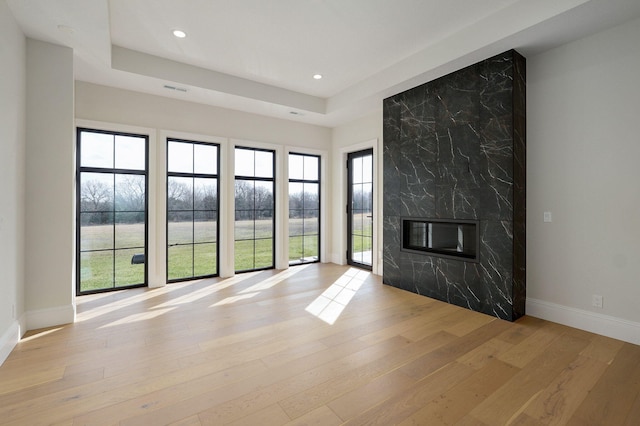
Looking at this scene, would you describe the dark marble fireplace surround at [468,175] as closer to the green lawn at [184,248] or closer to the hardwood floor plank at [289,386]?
the hardwood floor plank at [289,386]

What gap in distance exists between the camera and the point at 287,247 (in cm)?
606

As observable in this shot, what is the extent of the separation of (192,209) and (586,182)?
206 inches

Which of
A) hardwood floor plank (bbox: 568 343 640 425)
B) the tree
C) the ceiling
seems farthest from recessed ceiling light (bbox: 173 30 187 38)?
hardwood floor plank (bbox: 568 343 640 425)

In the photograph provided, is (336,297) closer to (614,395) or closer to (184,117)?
(614,395)

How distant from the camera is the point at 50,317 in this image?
10.6 ft

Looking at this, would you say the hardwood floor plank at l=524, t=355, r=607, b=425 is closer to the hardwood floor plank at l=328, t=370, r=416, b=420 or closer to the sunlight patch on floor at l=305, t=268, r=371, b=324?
the hardwood floor plank at l=328, t=370, r=416, b=420

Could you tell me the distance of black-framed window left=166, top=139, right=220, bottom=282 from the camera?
499cm

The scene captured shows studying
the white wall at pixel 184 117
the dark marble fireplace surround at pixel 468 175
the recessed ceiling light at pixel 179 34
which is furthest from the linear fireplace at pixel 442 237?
the recessed ceiling light at pixel 179 34

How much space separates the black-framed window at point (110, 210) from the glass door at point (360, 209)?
369cm

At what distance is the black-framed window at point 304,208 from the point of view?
6.28m

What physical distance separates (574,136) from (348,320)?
3.07 meters

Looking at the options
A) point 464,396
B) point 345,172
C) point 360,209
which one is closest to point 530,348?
point 464,396

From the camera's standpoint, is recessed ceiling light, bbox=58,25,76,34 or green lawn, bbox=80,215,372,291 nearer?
recessed ceiling light, bbox=58,25,76,34

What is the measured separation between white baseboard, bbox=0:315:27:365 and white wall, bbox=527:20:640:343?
5108 mm
